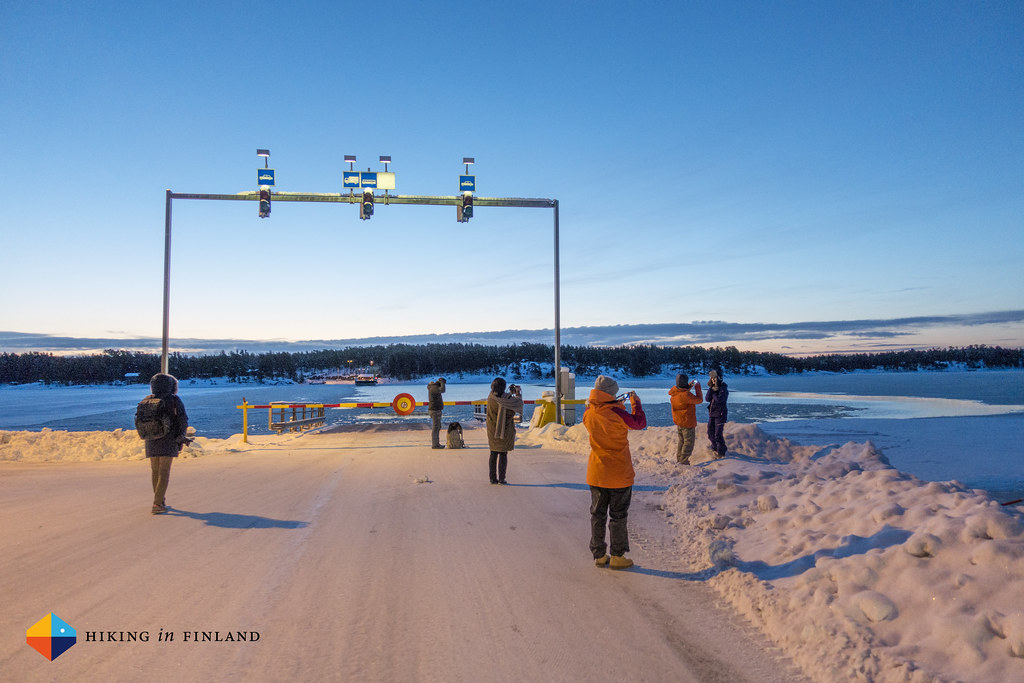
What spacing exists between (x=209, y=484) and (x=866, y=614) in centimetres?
1028

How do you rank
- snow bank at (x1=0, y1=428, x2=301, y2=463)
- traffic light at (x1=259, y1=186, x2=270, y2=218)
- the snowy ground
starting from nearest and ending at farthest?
the snowy ground < snow bank at (x1=0, y1=428, x2=301, y2=463) < traffic light at (x1=259, y1=186, x2=270, y2=218)

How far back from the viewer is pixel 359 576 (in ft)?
17.6

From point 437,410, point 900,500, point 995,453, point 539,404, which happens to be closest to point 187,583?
point 900,500

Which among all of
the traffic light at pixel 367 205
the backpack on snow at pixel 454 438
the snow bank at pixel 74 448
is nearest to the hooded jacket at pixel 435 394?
the backpack on snow at pixel 454 438

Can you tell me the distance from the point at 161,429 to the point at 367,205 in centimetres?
934

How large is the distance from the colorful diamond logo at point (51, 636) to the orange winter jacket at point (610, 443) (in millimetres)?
4356

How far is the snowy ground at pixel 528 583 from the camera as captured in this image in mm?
3721

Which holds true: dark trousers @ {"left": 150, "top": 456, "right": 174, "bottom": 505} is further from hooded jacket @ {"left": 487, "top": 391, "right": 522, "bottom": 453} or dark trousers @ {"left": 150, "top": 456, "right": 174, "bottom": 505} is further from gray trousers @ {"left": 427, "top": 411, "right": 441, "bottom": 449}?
gray trousers @ {"left": 427, "top": 411, "right": 441, "bottom": 449}

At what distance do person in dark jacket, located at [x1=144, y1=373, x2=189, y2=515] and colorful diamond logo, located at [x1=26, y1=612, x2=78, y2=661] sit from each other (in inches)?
142

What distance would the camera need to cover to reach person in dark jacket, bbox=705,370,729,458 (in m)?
12.1

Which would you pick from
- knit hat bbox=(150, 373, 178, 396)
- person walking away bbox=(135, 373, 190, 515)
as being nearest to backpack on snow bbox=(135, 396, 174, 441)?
person walking away bbox=(135, 373, 190, 515)

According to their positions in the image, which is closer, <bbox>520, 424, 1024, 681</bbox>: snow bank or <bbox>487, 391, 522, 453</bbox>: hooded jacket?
<bbox>520, 424, 1024, 681</bbox>: snow bank

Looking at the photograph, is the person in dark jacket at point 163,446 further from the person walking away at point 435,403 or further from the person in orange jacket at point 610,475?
the person walking away at point 435,403

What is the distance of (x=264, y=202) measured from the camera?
51.3 feet
